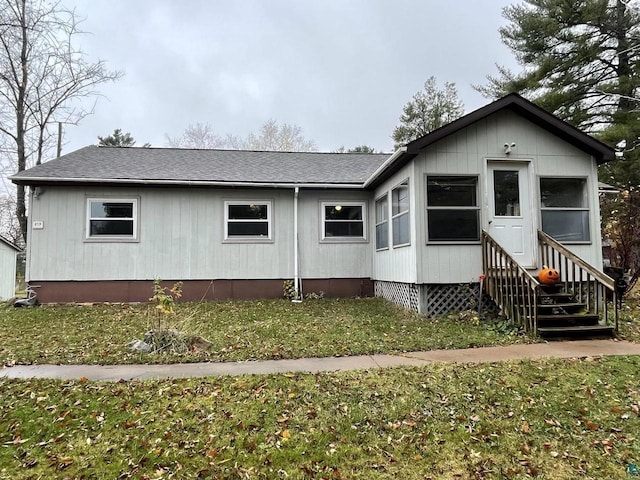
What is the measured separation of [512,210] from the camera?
25.0 feet

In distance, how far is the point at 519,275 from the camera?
257 inches

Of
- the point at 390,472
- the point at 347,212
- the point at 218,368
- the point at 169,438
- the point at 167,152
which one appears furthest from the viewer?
the point at 167,152

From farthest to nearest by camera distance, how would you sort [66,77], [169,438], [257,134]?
1. [257,134]
2. [66,77]
3. [169,438]

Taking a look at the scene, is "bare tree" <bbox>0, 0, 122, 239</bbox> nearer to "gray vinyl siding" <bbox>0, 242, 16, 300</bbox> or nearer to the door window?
"gray vinyl siding" <bbox>0, 242, 16, 300</bbox>

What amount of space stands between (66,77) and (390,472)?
21.7 meters

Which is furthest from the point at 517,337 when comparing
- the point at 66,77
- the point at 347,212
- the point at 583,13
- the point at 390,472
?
the point at 66,77

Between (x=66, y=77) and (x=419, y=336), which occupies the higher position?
(x=66, y=77)

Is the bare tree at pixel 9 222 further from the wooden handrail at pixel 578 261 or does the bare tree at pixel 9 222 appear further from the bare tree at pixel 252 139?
the wooden handrail at pixel 578 261

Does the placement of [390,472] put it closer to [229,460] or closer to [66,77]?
[229,460]

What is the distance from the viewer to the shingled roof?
941 centimetres

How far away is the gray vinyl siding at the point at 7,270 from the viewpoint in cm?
1427

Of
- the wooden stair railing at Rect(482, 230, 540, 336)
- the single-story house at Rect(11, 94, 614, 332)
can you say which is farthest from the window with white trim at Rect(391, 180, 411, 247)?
the wooden stair railing at Rect(482, 230, 540, 336)

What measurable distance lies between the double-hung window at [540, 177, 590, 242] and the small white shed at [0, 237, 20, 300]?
56.9 ft

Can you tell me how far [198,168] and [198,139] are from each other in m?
21.9
